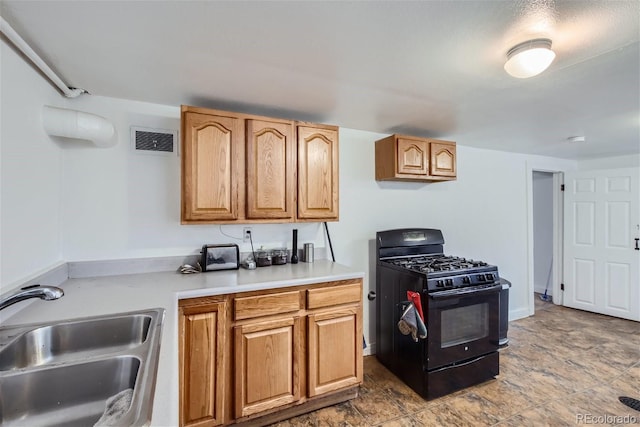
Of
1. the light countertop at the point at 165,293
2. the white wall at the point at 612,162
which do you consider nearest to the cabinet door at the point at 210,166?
the light countertop at the point at 165,293

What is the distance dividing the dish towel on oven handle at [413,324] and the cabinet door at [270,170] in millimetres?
1140

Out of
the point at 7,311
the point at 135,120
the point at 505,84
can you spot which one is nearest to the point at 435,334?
the point at 505,84

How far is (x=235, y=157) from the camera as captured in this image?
2.12 metres

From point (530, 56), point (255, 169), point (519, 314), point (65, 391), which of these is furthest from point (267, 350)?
point (519, 314)

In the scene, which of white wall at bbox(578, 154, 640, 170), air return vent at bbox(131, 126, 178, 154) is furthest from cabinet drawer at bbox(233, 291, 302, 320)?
white wall at bbox(578, 154, 640, 170)

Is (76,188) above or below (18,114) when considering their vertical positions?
below

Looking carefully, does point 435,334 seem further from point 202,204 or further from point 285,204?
point 202,204

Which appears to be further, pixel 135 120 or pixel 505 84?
pixel 135 120

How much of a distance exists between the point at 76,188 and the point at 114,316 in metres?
1.21

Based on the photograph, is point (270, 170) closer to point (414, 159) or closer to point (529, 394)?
point (414, 159)

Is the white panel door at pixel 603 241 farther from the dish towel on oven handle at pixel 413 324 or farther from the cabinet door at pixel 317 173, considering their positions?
the cabinet door at pixel 317 173

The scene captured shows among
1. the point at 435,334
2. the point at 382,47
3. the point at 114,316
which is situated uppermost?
the point at 382,47

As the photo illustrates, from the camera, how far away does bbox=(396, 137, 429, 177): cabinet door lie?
109 inches

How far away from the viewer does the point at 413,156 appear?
2.83m
